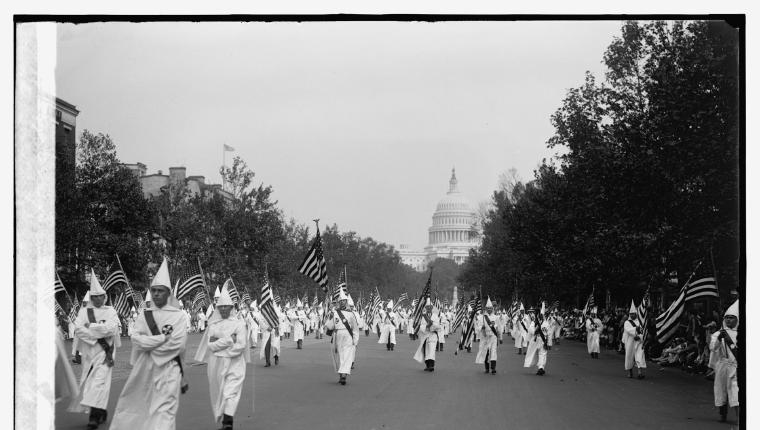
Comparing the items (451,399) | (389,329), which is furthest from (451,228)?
(451,399)

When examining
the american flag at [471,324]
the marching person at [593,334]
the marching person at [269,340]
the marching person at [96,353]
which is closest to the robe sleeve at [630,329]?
the american flag at [471,324]

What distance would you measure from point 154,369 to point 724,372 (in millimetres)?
8521

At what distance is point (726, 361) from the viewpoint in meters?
14.1

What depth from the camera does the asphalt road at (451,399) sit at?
13391 mm

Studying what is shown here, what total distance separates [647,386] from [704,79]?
23.1 ft

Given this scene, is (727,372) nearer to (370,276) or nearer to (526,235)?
(526,235)

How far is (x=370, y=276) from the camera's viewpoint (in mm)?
92938

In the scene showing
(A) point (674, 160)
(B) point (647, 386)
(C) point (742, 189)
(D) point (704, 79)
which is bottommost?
(B) point (647, 386)

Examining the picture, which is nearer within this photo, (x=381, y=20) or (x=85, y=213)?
(x=381, y=20)

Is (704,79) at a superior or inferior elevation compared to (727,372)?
superior

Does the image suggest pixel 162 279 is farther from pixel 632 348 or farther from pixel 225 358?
pixel 632 348

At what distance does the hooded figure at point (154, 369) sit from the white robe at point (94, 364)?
4.69ft

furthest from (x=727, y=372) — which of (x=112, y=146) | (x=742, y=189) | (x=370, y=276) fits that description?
(x=370, y=276)

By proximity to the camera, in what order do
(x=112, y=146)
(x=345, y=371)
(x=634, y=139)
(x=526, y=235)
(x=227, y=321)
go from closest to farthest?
(x=227, y=321)
(x=345, y=371)
(x=634, y=139)
(x=112, y=146)
(x=526, y=235)
